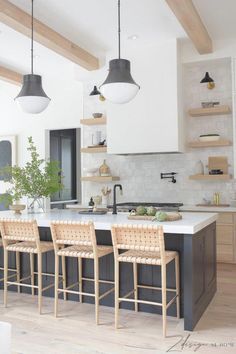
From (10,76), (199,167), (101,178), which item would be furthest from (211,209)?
(10,76)

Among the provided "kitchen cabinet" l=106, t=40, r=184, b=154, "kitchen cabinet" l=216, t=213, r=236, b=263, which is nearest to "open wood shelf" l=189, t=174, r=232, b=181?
"kitchen cabinet" l=106, t=40, r=184, b=154

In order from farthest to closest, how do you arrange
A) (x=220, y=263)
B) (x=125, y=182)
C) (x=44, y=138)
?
1. (x=44, y=138)
2. (x=125, y=182)
3. (x=220, y=263)

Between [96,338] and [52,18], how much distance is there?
395 cm

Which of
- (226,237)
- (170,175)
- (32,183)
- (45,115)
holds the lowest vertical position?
(226,237)

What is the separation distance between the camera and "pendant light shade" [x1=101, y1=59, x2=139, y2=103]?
347 centimetres

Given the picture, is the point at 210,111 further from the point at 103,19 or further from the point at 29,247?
the point at 29,247

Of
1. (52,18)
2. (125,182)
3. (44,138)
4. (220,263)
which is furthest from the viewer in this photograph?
(44,138)

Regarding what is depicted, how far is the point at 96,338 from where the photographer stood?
3.09 metres

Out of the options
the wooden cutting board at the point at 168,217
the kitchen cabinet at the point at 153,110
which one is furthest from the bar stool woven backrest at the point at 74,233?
the kitchen cabinet at the point at 153,110

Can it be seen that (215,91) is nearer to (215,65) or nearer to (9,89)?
(215,65)

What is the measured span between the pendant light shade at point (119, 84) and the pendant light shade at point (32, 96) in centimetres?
82

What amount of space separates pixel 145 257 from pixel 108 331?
72 cm

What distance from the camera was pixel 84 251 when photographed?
11.4 ft

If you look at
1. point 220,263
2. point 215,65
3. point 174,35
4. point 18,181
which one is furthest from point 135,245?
point 215,65
